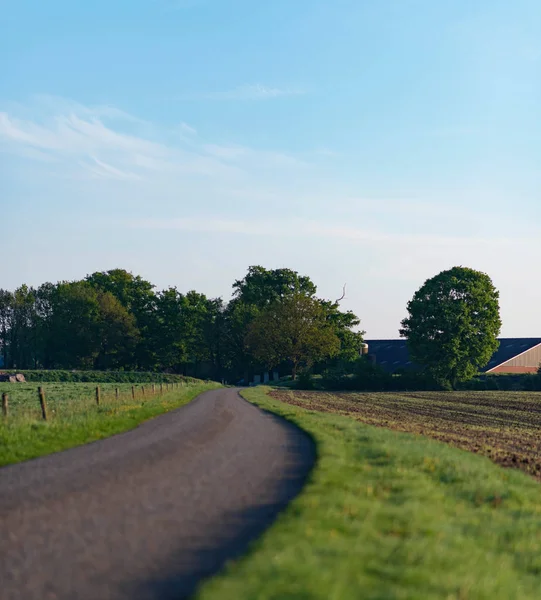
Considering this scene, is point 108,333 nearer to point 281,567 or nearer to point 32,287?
point 32,287

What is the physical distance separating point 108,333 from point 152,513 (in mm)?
113247

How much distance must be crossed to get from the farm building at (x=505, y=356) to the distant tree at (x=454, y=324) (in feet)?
62.5

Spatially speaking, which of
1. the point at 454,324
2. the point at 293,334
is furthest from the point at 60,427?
the point at 293,334

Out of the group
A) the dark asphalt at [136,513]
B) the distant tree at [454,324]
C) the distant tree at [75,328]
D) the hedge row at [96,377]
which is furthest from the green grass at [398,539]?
the distant tree at [75,328]

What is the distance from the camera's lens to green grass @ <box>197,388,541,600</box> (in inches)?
264

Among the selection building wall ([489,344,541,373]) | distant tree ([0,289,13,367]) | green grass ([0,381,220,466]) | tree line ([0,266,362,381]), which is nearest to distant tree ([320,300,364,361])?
tree line ([0,266,362,381])

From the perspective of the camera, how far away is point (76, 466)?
14680 mm

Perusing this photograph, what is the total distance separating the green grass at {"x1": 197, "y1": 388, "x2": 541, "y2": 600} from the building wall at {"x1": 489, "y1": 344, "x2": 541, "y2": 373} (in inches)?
3958

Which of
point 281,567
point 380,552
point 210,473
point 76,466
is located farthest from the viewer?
point 76,466

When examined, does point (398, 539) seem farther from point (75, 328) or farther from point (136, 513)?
point (75, 328)

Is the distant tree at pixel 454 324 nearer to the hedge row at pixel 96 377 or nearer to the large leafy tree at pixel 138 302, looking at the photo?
the hedge row at pixel 96 377

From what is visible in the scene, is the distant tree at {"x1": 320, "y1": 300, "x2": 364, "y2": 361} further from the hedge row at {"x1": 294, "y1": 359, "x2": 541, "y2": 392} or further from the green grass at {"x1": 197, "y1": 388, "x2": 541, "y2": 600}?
the green grass at {"x1": 197, "y1": 388, "x2": 541, "y2": 600}

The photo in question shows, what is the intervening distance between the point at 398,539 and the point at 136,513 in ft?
11.9

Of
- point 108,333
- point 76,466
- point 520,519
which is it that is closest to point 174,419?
point 76,466
